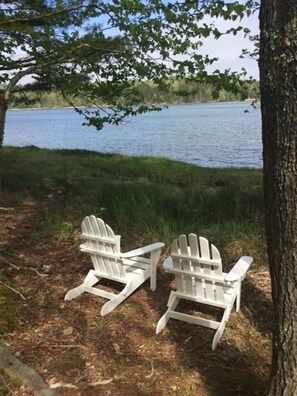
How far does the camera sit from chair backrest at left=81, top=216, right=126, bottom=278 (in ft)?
13.4

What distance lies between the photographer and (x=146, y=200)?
21.9ft

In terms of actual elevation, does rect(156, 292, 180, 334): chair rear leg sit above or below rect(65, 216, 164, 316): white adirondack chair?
below

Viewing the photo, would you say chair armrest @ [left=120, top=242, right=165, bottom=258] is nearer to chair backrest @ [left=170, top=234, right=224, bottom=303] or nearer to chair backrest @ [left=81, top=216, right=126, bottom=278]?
chair backrest @ [left=81, top=216, right=126, bottom=278]

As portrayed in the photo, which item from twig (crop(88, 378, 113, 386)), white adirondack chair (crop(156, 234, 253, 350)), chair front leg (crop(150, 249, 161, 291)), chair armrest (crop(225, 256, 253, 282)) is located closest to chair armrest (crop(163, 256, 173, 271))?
white adirondack chair (crop(156, 234, 253, 350))

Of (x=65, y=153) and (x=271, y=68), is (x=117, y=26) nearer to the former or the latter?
(x=271, y=68)

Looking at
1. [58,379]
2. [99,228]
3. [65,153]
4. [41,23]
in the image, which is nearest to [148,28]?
[41,23]

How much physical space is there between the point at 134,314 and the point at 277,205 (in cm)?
215

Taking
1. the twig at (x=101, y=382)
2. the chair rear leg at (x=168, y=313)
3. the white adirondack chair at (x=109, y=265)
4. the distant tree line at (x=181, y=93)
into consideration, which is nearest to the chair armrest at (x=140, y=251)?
the white adirondack chair at (x=109, y=265)


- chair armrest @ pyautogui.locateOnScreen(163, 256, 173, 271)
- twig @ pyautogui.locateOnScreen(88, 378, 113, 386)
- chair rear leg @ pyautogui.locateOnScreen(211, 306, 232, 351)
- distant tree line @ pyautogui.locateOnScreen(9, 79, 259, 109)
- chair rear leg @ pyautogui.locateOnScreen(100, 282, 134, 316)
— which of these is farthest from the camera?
distant tree line @ pyautogui.locateOnScreen(9, 79, 259, 109)

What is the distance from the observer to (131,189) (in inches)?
290

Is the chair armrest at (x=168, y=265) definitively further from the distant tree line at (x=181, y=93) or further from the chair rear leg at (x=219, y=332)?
the distant tree line at (x=181, y=93)

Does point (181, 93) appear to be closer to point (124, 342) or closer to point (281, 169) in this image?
point (124, 342)

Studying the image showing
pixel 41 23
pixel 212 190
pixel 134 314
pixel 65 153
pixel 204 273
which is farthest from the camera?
pixel 65 153

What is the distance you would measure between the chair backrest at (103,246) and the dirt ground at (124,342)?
1.07 feet
